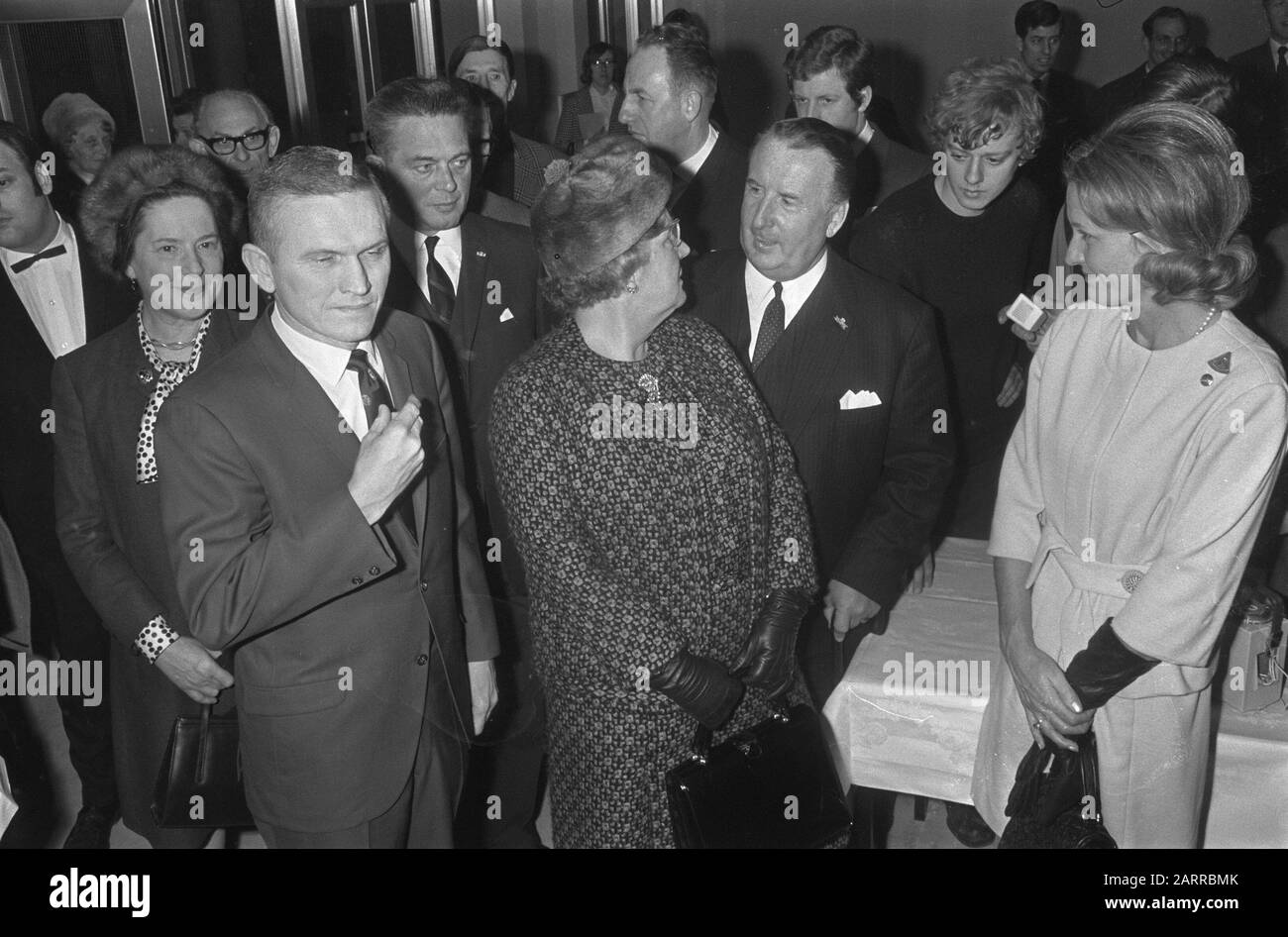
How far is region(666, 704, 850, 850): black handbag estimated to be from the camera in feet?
6.07

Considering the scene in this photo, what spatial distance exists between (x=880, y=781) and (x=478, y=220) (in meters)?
1.76

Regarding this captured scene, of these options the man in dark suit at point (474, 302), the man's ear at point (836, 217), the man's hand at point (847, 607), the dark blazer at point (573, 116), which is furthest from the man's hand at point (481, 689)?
the dark blazer at point (573, 116)

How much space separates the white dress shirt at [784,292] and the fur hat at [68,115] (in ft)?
9.18

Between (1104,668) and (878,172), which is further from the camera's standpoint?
(878,172)

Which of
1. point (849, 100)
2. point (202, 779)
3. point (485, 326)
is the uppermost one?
point (849, 100)

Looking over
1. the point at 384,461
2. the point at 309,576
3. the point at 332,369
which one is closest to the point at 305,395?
the point at 332,369

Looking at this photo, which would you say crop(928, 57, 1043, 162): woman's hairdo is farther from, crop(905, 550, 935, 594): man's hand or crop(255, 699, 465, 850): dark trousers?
crop(255, 699, 465, 850): dark trousers

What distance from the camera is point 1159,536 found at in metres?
1.73

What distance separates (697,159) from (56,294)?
6.56ft

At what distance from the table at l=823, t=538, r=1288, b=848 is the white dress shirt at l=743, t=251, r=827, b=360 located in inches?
31.1

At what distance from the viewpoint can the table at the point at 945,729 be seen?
6.49ft

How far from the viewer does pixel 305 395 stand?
5.61 ft

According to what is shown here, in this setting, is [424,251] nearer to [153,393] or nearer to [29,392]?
[153,393]

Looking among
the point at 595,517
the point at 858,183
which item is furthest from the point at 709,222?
the point at 595,517
